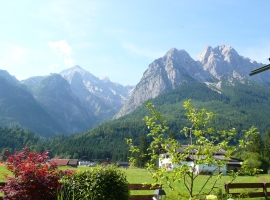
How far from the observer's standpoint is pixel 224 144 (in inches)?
329

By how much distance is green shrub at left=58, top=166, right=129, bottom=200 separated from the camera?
34.6 feet

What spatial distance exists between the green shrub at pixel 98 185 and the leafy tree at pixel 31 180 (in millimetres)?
610

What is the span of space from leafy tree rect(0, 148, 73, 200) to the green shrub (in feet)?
2.00

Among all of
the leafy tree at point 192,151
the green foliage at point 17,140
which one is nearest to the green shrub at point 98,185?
the leafy tree at point 192,151

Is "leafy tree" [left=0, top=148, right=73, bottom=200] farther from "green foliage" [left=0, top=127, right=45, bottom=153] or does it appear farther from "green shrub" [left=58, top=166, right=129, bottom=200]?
"green foliage" [left=0, top=127, right=45, bottom=153]

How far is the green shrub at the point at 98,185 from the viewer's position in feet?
34.6

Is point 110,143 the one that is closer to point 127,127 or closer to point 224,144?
point 127,127

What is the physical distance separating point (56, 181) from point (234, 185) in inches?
388

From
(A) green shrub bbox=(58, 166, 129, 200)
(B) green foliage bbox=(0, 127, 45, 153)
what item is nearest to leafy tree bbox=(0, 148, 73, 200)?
(A) green shrub bbox=(58, 166, 129, 200)

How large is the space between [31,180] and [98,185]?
8.42 ft

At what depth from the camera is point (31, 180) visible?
9727mm

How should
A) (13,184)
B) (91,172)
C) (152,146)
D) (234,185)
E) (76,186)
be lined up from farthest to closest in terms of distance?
(234,185)
(91,172)
(76,186)
(13,184)
(152,146)

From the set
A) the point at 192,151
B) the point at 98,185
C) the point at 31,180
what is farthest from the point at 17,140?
the point at 192,151

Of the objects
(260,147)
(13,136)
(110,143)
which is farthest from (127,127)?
(260,147)
